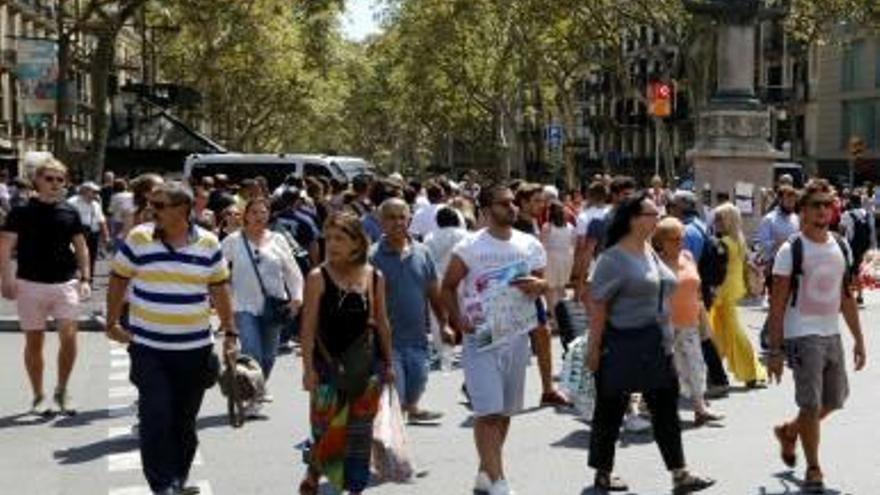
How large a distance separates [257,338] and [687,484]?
369cm

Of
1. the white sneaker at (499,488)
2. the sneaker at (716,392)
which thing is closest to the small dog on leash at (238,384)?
the white sneaker at (499,488)

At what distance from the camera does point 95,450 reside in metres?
8.77

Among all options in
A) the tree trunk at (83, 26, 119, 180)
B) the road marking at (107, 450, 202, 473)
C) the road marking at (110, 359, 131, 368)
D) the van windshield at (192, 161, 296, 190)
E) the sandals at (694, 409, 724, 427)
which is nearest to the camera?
the road marking at (107, 450, 202, 473)

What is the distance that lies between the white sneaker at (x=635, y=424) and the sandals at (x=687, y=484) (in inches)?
73.6

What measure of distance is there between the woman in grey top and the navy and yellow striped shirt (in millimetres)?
1934

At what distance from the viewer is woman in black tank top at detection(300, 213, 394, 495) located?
6.45 metres

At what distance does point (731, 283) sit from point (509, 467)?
12.1 ft

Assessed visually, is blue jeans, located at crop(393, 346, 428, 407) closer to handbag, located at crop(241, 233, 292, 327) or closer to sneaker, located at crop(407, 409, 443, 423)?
sneaker, located at crop(407, 409, 443, 423)

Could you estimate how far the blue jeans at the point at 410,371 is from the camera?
8.89 meters

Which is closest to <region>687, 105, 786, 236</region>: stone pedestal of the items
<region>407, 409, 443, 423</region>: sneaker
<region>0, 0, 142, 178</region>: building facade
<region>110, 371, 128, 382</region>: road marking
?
<region>110, 371, 128, 382</region>: road marking

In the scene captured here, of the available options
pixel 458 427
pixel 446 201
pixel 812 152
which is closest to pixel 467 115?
pixel 812 152

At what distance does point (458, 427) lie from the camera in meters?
9.55

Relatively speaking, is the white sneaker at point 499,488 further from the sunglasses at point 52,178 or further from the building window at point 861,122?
the building window at point 861,122

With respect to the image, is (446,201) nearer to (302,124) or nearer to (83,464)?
(83,464)
